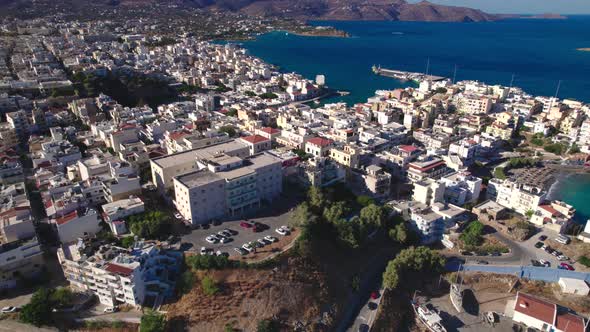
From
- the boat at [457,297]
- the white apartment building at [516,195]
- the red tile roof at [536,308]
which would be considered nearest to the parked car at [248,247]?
the boat at [457,297]

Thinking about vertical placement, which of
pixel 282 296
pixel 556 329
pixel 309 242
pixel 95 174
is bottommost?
pixel 556 329

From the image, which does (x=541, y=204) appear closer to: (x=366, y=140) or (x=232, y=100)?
(x=366, y=140)

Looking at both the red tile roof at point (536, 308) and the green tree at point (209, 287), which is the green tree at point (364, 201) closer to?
the red tile roof at point (536, 308)

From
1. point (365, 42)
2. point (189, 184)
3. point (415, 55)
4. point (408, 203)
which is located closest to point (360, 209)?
point (408, 203)

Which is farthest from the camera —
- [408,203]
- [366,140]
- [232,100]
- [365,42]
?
[365,42]

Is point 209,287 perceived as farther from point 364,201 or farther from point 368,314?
point 364,201

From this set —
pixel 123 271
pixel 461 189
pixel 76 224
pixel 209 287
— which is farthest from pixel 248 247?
pixel 461 189
